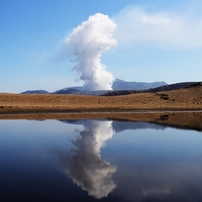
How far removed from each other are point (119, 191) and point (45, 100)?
2389 inches

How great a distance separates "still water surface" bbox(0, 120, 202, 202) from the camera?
33.0 ft

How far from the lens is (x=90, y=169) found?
530 inches

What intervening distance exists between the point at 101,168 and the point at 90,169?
0.57 metres

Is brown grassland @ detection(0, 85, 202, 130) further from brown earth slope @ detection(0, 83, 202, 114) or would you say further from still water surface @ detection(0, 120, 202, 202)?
still water surface @ detection(0, 120, 202, 202)

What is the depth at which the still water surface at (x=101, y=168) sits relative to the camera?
10047 mm

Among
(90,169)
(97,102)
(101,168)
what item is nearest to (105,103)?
(97,102)

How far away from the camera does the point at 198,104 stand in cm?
7462

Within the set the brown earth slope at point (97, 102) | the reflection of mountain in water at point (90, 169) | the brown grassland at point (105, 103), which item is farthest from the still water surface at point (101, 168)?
the brown earth slope at point (97, 102)

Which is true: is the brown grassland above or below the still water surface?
above

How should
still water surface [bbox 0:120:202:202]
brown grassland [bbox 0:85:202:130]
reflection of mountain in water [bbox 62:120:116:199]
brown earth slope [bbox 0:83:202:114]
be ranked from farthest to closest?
brown earth slope [bbox 0:83:202:114] < brown grassland [bbox 0:85:202:130] < reflection of mountain in water [bbox 62:120:116:199] < still water surface [bbox 0:120:202:202]

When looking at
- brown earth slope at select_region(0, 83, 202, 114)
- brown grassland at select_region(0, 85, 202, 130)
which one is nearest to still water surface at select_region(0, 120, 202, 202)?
brown grassland at select_region(0, 85, 202, 130)

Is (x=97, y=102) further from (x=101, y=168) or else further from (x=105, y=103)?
(x=101, y=168)

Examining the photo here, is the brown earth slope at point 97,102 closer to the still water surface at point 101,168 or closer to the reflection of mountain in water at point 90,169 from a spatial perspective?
the still water surface at point 101,168

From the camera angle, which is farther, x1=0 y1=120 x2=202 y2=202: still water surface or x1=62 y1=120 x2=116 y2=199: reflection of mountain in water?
x1=62 y1=120 x2=116 y2=199: reflection of mountain in water
